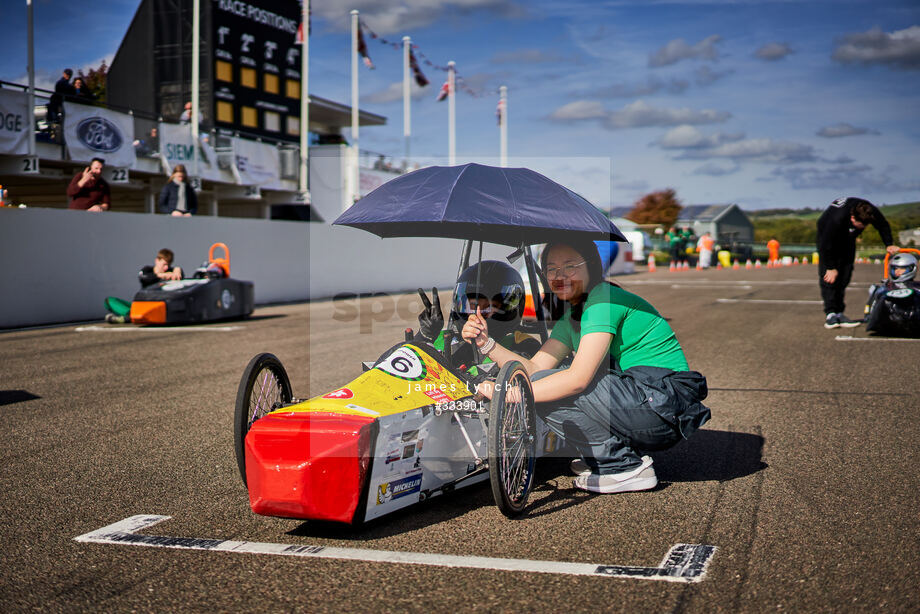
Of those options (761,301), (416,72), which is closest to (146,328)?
(761,301)

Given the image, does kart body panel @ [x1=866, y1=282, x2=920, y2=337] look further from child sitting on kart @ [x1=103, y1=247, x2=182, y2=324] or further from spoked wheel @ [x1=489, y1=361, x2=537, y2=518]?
child sitting on kart @ [x1=103, y1=247, x2=182, y2=324]

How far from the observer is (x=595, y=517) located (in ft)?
13.2

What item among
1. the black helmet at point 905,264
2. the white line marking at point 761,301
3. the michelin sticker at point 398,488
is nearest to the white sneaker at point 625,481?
the michelin sticker at point 398,488

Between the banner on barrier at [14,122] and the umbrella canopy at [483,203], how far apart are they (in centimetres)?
1846

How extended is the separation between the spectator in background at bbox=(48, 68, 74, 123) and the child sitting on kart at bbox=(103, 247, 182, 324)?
9.11 meters

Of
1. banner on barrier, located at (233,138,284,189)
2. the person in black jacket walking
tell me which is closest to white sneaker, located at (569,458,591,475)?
the person in black jacket walking

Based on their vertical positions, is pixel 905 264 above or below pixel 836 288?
above

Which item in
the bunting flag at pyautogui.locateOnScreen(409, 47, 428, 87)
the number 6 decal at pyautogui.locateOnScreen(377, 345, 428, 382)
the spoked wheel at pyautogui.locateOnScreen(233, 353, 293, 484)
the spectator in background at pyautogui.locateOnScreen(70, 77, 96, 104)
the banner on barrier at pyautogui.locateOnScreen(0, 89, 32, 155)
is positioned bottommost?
the spoked wheel at pyautogui.locateOnScreen(233, 353, 293, 484)

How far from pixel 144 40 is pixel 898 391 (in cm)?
3630

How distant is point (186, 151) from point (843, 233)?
21078mm

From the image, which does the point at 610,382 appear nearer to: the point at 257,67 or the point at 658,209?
the point at 257,67

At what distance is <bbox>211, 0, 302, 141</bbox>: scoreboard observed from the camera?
36531 millimetres

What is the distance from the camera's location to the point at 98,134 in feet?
73.6

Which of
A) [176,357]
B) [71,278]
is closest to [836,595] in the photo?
[176,357]
